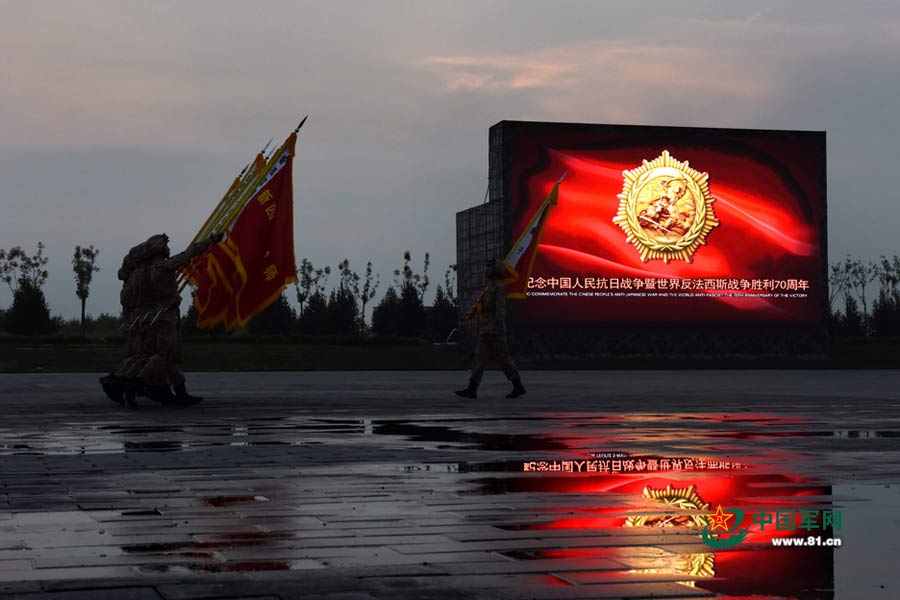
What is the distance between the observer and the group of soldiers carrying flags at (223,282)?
16.9m

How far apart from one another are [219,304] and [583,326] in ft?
98.4

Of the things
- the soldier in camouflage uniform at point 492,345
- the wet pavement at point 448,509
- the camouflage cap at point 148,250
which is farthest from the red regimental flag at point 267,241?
the wet pavement at point 448,509

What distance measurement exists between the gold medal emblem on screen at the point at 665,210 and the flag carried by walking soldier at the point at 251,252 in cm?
2840

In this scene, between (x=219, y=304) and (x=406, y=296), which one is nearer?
(x=219, y=304)

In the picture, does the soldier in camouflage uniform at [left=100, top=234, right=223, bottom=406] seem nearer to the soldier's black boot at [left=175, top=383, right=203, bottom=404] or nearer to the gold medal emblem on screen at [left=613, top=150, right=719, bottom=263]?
the soldier's black boot at [left=175, top=383, right=203, bottom=404]

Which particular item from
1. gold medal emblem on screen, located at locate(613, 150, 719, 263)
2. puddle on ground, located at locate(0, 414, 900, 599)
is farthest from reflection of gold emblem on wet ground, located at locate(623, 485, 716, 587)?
gold medal emblem on screen, located at locate(613, 150, 719, 263)

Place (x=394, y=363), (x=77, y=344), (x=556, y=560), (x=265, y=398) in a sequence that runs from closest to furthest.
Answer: (x=556, y=560), (x=265, y=398), (x=394, y=363), (x=77, y=344)

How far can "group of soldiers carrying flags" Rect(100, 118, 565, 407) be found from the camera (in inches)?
664

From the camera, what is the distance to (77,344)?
166 feet

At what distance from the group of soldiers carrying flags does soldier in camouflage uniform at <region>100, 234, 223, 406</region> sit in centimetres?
1

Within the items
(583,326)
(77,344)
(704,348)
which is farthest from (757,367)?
(77,344)

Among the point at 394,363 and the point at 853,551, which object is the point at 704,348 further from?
the point at 853,551
